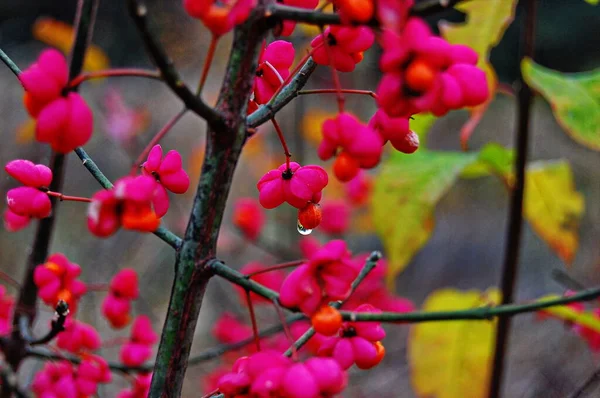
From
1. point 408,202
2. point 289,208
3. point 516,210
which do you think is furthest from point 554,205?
point 289,208

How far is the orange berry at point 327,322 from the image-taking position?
49 centimetres

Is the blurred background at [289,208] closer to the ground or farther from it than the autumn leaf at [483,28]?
farther from it

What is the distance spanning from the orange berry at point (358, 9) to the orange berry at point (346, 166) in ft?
0.40

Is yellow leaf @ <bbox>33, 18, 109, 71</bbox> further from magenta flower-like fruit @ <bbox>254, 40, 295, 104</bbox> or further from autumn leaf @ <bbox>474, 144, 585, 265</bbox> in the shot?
magenta flower-like fruit @ <bbox>254, 40, 295, 104</bbox>

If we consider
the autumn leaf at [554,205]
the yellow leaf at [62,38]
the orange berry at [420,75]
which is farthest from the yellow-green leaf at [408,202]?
the yellow leaf at [62,38]

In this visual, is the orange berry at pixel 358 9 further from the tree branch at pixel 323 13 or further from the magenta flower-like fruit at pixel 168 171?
the magenta flower-like fruit at pixel 168 171

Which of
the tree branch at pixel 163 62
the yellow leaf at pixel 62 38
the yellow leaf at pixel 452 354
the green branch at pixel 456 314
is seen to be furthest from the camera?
the yellow leaf at pixel 62 38

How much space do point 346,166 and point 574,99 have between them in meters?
0.79

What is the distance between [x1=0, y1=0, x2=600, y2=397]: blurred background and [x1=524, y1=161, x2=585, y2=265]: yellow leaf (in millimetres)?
819

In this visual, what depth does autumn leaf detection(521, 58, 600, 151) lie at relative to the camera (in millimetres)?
1106

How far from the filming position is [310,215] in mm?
628

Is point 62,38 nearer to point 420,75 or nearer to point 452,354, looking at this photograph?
point 452,354

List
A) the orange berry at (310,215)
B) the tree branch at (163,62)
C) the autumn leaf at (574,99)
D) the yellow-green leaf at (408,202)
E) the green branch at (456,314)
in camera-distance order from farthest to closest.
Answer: the yellow-green leaf at (408,202) < the autumn leaf at (574,99) < the orange berry at (310,215) < the green branch at (456,314) < the tree branch at (163,62)

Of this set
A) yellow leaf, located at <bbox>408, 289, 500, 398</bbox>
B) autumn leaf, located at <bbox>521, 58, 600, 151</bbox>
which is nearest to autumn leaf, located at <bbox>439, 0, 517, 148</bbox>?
autumn leaf, located at <bbox>521, 58, 600, 151</bbox>
